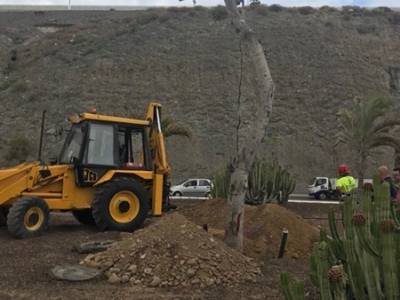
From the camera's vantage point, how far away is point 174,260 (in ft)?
24.6

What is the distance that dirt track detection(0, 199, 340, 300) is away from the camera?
6.71 metres

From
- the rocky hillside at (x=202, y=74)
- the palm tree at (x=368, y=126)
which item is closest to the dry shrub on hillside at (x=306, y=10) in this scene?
the rocky hillside at (x=202, y=74)

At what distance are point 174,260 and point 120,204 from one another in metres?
4.03

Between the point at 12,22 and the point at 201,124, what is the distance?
2708 cm

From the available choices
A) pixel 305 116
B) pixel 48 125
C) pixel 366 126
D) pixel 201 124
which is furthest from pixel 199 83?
pixel 366 126

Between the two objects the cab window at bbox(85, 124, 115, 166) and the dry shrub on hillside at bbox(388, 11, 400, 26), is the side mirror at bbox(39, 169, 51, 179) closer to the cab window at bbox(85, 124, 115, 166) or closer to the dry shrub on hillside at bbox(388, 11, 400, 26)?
the cab window at bbox(85, 124, 115, 166)

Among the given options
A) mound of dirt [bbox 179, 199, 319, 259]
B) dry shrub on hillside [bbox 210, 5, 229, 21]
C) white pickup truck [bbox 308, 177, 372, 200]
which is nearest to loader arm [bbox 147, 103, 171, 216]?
mound of dirt [bbox 179, 199, 319, 259]

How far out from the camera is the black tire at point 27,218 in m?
10.1

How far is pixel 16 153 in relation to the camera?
3391 cm

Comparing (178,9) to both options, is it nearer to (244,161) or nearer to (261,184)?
(261,184)

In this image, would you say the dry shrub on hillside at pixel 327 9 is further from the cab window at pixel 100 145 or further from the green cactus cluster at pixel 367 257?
the green cactus cluster at pixel 367 257

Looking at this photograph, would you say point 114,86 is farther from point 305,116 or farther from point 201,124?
point 305,116

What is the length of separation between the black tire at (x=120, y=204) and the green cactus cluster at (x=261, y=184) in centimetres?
517

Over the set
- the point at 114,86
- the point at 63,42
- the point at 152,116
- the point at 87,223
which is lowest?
the point at 87,223
